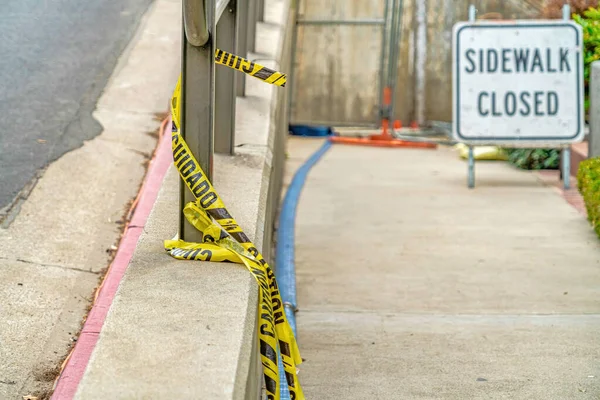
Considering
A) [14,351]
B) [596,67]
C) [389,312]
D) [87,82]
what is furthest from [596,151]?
[14,351]

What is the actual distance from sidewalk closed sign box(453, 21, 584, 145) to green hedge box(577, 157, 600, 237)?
5.79 ft

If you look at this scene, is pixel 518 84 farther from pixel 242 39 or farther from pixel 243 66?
pixel 243 66

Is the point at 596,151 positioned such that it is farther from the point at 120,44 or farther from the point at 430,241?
the point at 120,44

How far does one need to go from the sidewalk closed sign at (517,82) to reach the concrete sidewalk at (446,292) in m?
0.49

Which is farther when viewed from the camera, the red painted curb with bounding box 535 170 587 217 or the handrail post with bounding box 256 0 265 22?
the red painted curb with bounding box 535 170 587 217

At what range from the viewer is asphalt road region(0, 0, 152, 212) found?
5.52 metres

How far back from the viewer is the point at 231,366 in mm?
2479

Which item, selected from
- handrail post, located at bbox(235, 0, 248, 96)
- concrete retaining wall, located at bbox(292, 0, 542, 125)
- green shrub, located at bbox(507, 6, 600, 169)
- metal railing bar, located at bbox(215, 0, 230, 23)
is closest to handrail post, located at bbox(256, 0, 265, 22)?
handrail post, located at bbox(235, 0, 248, 96)

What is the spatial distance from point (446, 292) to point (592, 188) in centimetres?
157

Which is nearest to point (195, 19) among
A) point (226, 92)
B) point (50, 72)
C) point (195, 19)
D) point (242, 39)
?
point (195, 19)

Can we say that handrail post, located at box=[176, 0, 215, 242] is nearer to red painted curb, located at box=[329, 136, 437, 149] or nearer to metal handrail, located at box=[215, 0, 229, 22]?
metal handrail, located at box=[215, 0, 229, 22]

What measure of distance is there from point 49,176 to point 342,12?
1029 cm

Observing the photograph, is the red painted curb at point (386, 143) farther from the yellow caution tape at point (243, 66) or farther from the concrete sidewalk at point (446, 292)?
the yellow caution tape at point (243, 66)

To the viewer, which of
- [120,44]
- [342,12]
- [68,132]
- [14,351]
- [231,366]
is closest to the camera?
[231,366]
